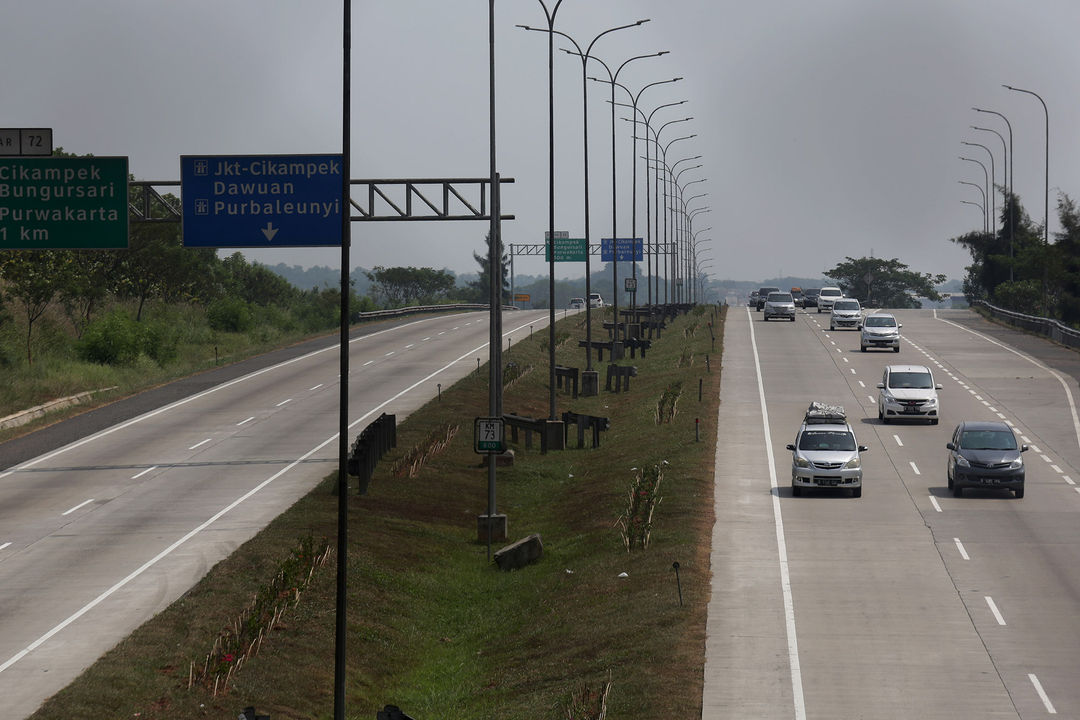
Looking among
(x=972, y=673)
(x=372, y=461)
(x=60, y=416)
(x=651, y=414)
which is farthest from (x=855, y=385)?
(x=972, y=673)

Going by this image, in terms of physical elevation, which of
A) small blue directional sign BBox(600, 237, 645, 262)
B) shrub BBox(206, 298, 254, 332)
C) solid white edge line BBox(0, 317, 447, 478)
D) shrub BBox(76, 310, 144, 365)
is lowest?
solid white edge line BBox(0, 317, 447, 478)

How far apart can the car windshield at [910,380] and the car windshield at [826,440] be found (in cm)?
1305

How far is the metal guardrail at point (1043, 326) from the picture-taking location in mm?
73188

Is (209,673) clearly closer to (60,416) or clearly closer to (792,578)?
(792,578)

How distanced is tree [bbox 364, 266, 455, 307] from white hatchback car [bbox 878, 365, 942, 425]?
147 m

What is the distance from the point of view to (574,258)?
128 metres

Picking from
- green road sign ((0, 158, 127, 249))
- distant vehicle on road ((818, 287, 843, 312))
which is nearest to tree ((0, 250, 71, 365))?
green road sign ((0, 158, 127, 249))

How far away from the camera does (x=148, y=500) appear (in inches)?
1399

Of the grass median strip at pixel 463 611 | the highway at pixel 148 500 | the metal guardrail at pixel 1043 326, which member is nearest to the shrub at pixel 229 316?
the highway at pixel 148 500

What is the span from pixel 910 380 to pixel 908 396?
48.4 inches

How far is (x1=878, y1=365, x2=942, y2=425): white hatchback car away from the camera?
47.3 metres

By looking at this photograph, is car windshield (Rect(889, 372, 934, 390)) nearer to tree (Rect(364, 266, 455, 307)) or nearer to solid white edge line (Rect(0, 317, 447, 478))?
solid white edge line (Rect(0, 317, 447, 478))

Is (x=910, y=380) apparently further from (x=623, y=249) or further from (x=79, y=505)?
(x=623, y=249)

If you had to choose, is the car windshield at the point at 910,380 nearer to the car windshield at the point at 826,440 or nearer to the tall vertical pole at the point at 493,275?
the car windshield at the point at 826,440
